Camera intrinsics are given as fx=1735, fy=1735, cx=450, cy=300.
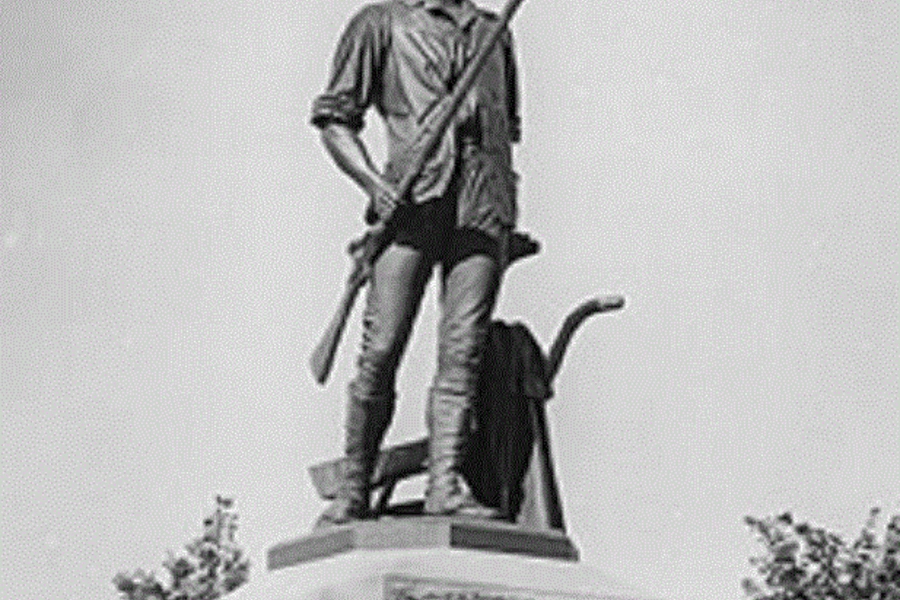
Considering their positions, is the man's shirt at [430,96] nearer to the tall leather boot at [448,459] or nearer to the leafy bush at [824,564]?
the tall leather boot at [448,459]

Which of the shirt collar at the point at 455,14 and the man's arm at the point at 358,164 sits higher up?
the shirt collar at the point at 455,14

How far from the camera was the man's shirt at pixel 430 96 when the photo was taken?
6648mm

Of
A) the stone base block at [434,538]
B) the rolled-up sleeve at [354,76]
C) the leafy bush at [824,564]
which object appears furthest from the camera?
the leafy bush at [824,564]

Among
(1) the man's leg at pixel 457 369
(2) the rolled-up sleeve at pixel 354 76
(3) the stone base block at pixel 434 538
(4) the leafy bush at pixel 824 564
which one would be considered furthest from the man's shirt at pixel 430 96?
(4) the leafy bush at pixel 824 564

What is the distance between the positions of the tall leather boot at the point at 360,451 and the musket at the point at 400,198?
13.8 inches

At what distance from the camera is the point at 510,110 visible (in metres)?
7.19

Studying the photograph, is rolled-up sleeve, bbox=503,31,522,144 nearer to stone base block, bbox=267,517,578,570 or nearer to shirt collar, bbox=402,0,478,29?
shirt collar, bbox=402,0,478,29

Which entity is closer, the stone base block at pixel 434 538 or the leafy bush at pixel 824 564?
the stone base block at pixel 434 538

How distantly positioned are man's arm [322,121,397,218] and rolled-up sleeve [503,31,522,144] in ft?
2.45

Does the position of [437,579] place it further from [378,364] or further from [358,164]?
[358,164]

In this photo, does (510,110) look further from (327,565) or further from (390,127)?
(327,565)

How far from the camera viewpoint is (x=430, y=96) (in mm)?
6773

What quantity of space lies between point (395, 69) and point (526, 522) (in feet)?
6.08

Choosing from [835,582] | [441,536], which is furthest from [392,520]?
[835,582]
